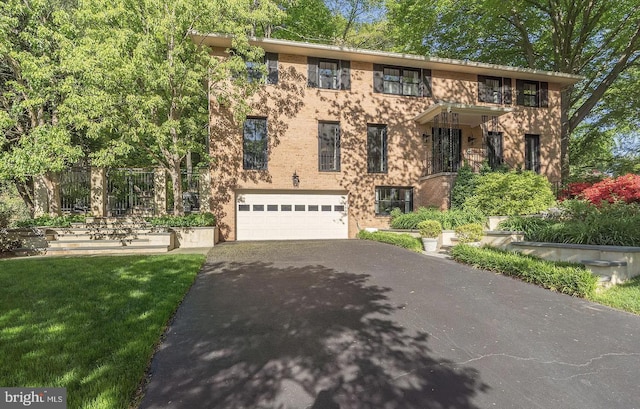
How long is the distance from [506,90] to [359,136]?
8.92 metres

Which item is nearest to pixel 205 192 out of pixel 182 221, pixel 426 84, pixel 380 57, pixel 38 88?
pixel 182 221

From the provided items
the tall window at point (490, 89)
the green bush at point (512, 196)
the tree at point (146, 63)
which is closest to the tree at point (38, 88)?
the tree at point (146, 63)

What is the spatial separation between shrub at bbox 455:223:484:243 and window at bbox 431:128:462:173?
5.85 metres

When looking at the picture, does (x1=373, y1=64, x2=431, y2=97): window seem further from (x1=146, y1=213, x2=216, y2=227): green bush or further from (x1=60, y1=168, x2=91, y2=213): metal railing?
(x1=60, y1=168, x2=91, y2=213): metal railing

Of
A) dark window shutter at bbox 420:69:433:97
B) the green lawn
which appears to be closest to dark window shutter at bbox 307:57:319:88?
dark window shutter at bbox 420:69:433:97

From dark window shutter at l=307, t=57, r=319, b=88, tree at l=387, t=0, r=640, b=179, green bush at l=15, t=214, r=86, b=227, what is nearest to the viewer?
green bush at l=15, t=214, r=86, b=227

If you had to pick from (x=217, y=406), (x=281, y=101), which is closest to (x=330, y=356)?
(x=217, y=406)

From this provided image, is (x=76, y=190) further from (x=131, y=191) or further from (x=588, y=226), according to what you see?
(x=588, y=226)

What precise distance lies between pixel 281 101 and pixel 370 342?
12.8m

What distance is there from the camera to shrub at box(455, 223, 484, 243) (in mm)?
9219

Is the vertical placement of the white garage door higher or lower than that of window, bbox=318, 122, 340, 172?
lower

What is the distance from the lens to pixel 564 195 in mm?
13586

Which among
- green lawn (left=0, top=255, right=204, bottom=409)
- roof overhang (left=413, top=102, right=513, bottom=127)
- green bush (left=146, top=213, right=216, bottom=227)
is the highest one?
roof overhang (left=413, top=102, right=513, bottom=127)

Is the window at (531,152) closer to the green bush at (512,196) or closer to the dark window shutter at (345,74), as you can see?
the green bush at (512,196)
